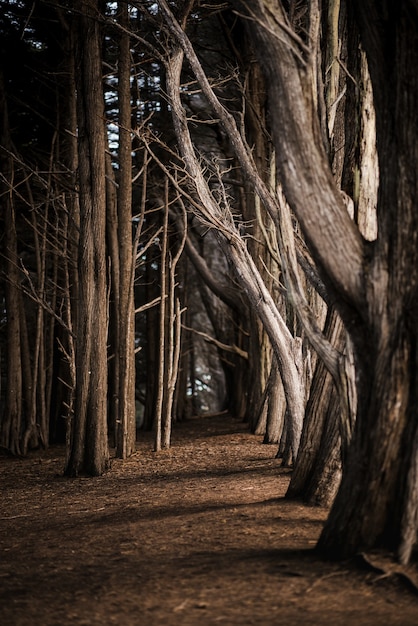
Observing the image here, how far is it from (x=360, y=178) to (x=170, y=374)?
656 centimetres

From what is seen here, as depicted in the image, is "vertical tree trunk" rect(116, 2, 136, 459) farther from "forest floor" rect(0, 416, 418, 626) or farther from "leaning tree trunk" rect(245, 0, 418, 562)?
"leaning tree trunk" rect(245, 0, 418, 562)

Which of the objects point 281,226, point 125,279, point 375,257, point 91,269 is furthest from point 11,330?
point 375,257

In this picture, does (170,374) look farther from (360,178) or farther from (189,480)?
(360,178)

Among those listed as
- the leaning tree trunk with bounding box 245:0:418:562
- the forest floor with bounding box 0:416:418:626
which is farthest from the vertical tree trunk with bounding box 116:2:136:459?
the leaning tree trunk with bounding box 245:0:418:562

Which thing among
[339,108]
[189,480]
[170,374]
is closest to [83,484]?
[189,480]

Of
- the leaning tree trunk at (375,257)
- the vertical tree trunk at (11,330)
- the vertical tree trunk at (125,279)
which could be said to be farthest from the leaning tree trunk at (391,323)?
the vertical tree trunk at (11,330)

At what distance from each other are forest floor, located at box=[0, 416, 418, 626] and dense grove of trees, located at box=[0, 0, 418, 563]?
0.37 meters

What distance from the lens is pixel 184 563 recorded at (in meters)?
4.94

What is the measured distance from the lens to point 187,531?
5.91 meters

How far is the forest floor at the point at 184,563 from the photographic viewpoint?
402 cm

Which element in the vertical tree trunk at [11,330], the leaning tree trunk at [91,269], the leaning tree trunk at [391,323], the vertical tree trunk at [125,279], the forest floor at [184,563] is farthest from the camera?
the vertical tree trunk at [11,330]

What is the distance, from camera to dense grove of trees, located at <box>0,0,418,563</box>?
15.1 ft

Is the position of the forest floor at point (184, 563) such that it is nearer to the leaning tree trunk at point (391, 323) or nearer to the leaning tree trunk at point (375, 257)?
the leaning tree trunk at point (391, 323)

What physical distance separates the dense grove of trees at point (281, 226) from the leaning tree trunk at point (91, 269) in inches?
0.8
